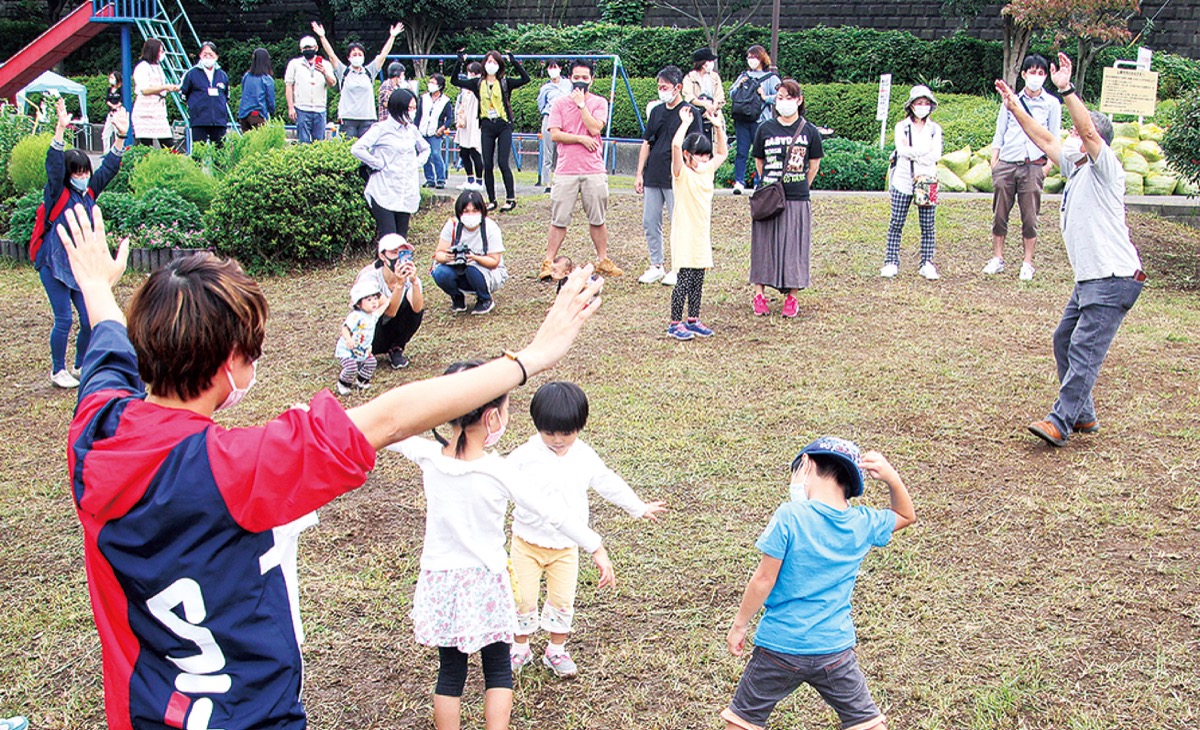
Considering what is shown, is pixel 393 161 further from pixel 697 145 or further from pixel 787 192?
pixel 787 192

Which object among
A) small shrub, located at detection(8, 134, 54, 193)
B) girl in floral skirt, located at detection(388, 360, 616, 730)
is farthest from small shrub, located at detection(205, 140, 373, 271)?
girl in floral skirt, located at detection(388, 360, 616, 730)

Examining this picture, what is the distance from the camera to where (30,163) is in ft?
40.2

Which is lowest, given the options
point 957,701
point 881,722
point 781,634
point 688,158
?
point 957,701

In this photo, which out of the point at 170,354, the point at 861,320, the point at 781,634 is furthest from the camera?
the point at 861,320

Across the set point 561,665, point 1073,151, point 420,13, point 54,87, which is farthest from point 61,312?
point 420,13

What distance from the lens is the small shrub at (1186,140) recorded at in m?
10.5

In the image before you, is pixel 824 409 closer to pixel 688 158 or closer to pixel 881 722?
pixel 688 158

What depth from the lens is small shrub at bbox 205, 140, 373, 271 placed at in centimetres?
1059

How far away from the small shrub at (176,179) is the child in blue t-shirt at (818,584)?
10.1m

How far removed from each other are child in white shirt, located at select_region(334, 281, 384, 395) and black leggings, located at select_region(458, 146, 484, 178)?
5601 millimetres

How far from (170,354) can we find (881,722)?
2.35m

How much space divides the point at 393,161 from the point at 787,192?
11.2ft

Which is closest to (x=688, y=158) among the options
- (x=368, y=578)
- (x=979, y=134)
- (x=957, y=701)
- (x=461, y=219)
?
(x=461, y=219)

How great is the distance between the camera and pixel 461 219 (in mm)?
8883
